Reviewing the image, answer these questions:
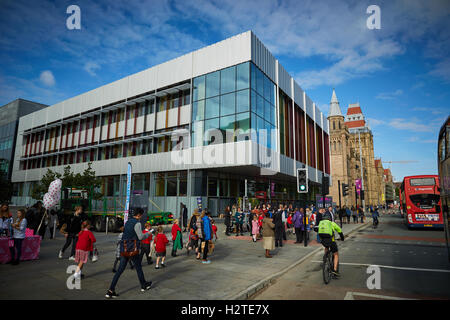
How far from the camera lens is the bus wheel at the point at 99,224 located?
1767 cm

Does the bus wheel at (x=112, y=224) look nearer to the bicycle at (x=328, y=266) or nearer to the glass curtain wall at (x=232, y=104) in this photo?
the glass curtain wall at (x=232, y=104)

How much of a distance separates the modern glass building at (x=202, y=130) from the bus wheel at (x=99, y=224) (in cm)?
194

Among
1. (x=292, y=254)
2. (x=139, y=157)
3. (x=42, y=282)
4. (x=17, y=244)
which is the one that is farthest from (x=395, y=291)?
(x=139, y=157)

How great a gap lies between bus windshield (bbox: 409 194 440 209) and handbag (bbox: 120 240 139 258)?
21364 millimetres

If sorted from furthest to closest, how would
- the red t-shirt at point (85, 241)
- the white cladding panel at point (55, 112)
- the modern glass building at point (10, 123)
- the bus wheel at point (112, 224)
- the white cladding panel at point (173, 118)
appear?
the modern glass building at point (10, 123)
the white cladding panel at point (55, 112)
the white cladding panel at point (173, 118)
the bus wheel at point (112, 224)
the red t-shirt at point (85, 241)

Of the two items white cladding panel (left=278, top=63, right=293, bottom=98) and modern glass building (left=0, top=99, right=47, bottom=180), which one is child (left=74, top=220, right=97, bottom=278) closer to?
white cladding panel (left=278, top=63, right=293, bottom=98)

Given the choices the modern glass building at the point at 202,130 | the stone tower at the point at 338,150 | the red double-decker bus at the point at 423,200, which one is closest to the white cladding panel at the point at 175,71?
the modern glass building at the point at 202,130

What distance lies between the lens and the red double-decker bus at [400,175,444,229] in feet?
62.0

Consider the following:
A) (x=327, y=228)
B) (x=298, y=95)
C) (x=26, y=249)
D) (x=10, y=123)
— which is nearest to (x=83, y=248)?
(x=26, y=249)

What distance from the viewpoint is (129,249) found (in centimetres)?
554

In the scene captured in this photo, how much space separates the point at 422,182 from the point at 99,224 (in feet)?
78.1

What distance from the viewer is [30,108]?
175 feet

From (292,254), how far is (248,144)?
40.7 ft
